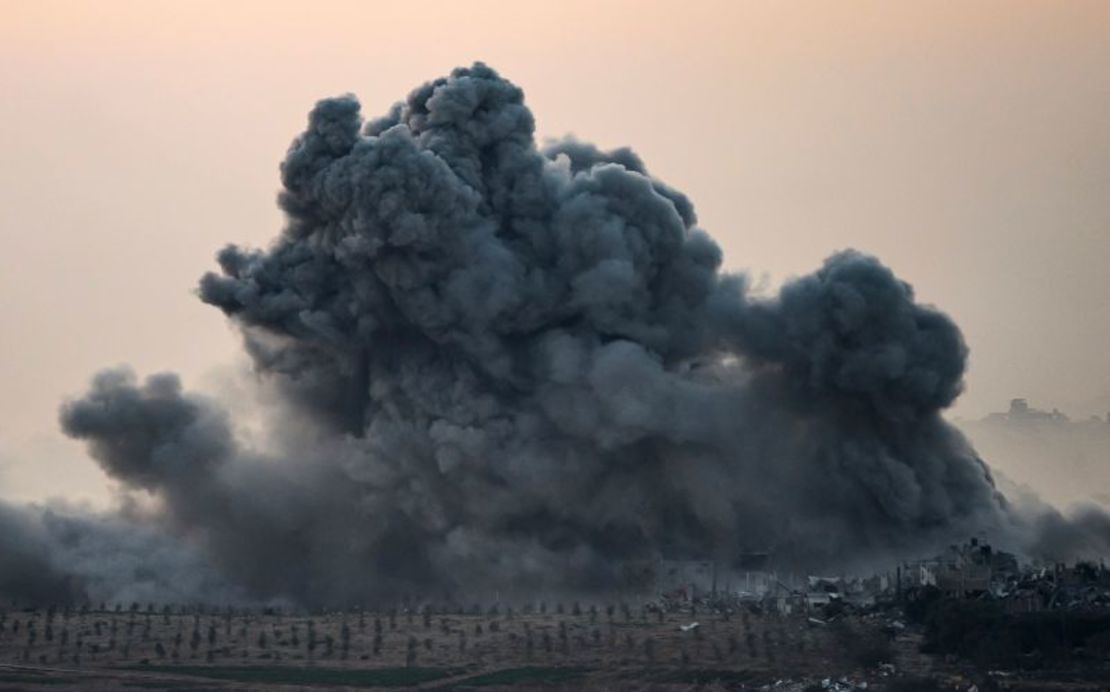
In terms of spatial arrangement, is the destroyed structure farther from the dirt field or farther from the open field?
the dirt field

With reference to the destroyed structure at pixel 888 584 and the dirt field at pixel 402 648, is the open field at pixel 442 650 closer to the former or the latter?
the dirt field at pixel 402 648

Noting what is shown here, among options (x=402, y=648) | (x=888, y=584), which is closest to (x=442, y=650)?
(x=402, y=648)

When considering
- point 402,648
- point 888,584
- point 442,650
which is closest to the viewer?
point 442,650

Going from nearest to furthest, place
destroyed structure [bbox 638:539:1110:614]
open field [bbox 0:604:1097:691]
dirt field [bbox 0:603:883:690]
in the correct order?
open field [bbox 0:604:1097:691] → dirt field [bbox 0:603:883:690] → destroyed structure [bbox 638:539:1110:614]

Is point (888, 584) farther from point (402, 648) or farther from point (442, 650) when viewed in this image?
point (402, 648)

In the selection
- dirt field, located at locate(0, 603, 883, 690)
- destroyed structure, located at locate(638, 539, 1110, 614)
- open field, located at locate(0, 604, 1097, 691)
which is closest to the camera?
open field, located at locate(0, 604, 1097, 691)

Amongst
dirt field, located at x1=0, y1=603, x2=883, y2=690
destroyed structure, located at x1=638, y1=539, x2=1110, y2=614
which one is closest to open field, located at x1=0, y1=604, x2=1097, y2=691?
dirt field, located at x1=0, y1=603, x2=883, y2=690

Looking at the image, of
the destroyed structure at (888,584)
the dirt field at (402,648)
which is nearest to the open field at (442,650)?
the dirt field at (402,648)
